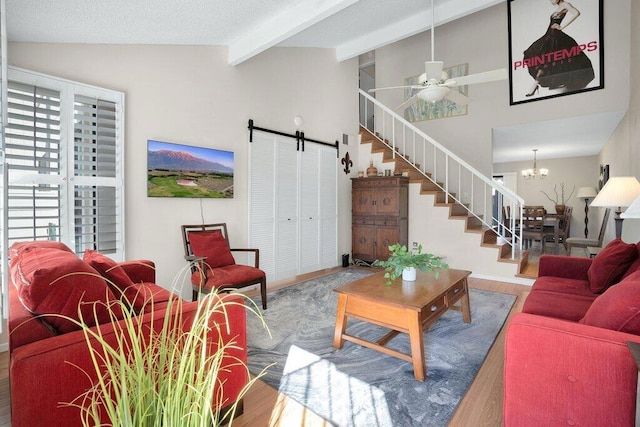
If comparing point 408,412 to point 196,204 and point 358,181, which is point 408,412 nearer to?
point 196,204

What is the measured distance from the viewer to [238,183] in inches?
158

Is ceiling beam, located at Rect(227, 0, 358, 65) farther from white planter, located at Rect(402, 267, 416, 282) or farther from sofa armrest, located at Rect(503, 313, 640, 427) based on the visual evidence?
sofa armrest, located at Rect(503, 313, 640, 427)

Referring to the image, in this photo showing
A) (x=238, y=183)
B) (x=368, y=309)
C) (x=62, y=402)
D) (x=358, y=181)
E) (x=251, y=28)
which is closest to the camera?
(x=62, y=402)

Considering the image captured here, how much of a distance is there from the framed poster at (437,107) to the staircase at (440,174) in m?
0.30

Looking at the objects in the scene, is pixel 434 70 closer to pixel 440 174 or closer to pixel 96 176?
pixel 440 174

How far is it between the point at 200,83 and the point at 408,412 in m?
3.61

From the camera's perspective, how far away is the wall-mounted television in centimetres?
326

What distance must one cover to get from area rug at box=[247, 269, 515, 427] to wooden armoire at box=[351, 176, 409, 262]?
2.03 meters

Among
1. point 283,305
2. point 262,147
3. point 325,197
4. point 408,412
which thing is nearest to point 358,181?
point 325,197

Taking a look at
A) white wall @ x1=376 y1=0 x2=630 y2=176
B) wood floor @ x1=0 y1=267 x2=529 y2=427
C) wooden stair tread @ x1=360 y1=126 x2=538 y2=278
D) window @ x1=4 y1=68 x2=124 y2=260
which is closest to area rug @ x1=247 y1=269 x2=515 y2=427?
wood floor @ x1=0 y1=267 x2=529 y2=427

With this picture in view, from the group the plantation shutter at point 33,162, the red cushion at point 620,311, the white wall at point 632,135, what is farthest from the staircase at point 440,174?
the plantation shutter at point 33,162

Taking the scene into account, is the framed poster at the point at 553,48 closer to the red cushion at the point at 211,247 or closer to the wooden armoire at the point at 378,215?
the wooden armoire at the point at 378,215

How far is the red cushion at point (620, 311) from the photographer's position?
1.28 meters

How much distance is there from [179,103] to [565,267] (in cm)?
407
